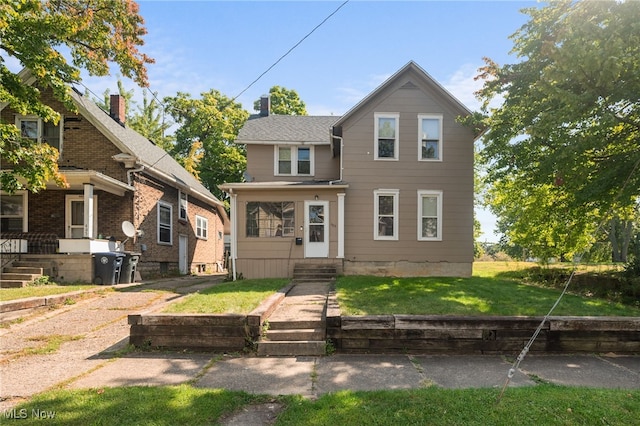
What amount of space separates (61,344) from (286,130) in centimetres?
1254

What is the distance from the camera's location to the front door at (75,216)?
555 inches

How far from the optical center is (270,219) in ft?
44.9

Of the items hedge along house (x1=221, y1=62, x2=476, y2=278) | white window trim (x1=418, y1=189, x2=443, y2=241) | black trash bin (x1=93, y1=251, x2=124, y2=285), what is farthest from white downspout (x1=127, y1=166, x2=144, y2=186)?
white window trim (x1=418, y1=189, x2=443, y2=241)

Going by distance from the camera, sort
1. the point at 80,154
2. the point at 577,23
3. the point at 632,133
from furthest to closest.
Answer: the point at 80,154, the point at 632,133, the point at 577,23

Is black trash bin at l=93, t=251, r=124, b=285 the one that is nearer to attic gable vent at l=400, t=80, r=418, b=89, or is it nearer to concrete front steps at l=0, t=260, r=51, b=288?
concrete front steps at l=0, t=260, r=51, b=288

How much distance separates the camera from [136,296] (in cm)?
1062

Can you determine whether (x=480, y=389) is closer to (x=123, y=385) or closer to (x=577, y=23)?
(x=123, y=385)

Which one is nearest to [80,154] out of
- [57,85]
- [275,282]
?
[57,85]

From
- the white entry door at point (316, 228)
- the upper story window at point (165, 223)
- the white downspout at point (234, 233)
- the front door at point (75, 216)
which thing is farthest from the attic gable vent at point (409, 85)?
the front door at point (75, 216)

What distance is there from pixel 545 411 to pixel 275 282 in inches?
336

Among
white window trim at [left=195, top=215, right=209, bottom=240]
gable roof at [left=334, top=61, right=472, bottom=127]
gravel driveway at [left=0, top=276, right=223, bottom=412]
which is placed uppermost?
gable roof at [left=334, top=61, right=472, bottom=127]

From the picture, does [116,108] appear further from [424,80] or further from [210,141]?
[424,80]

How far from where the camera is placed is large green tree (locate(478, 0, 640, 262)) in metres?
8.13

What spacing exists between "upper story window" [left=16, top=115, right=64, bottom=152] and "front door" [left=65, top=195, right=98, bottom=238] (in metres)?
2.20
